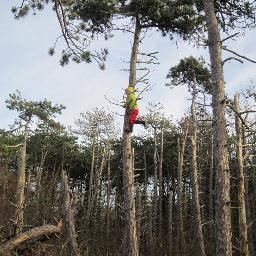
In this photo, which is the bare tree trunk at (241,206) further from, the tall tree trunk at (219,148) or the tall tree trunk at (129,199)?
the tall tree trunk at (219,148)

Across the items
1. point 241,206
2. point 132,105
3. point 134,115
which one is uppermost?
point 132,105

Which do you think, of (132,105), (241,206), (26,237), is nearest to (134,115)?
(132,105)

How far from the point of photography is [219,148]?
9.16 m

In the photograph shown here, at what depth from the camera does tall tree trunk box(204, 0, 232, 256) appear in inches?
344

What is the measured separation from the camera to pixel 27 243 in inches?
312

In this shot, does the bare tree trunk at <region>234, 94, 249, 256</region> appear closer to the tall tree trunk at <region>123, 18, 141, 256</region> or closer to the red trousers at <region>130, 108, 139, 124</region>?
the tall tree trunk at <region>123, 18, 141, 256</region>

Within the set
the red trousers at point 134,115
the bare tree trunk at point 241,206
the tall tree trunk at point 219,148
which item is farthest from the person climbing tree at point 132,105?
the bare tree trunk at point 241,206

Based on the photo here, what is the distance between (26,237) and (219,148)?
456 centimetres

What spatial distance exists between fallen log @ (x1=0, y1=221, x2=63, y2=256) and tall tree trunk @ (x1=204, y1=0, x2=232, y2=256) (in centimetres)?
351

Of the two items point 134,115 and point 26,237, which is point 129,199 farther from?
point 26,237

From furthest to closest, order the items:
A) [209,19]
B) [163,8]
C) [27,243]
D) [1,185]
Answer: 1. [1,185]
2. [163,8]
3. [209,19]
4. [27,243]

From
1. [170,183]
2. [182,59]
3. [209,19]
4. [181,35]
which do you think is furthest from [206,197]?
[209,19]

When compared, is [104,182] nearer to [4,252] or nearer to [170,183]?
[170,183]

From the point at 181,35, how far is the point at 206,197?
2164 centimetres
